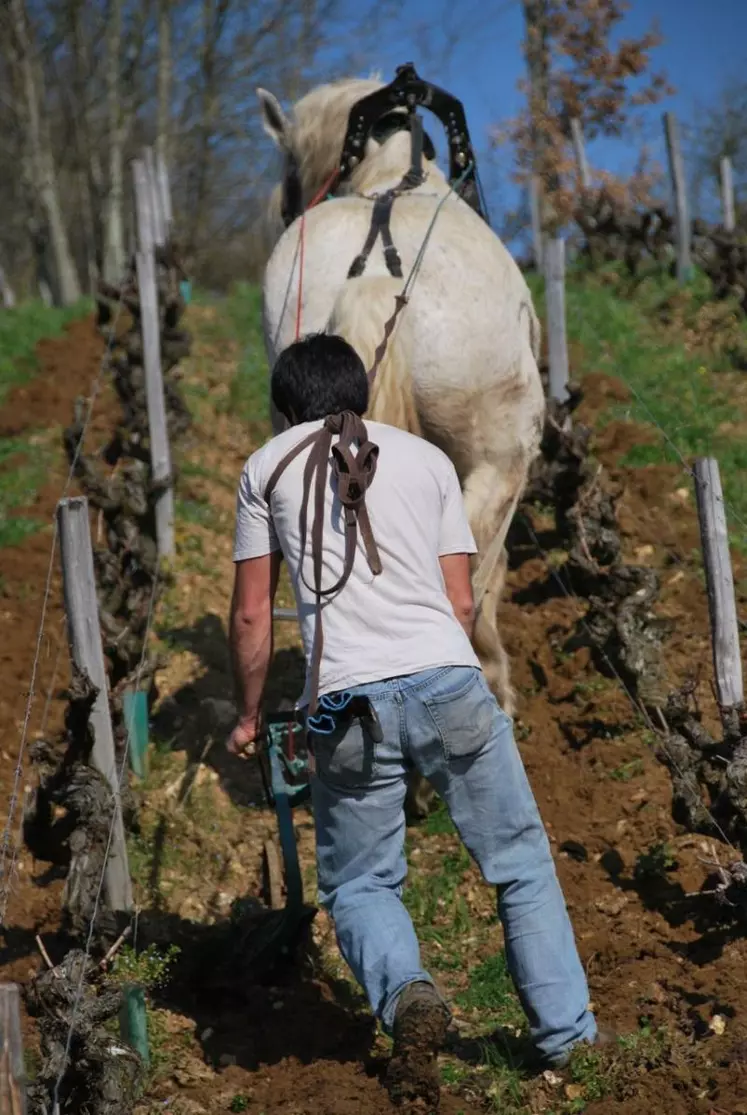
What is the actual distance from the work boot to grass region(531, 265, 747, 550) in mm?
4640

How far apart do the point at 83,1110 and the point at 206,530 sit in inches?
217

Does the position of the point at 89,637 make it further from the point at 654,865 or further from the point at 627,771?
the point at 627,771

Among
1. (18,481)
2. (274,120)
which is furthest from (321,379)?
(18,481)

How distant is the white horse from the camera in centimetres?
454

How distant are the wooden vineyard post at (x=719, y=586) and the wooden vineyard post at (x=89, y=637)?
6.45 feet

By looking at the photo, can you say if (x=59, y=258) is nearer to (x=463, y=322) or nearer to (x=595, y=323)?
(x=595, y=323)

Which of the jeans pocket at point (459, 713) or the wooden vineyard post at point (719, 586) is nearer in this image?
the jeans pocket at point (459, 713)

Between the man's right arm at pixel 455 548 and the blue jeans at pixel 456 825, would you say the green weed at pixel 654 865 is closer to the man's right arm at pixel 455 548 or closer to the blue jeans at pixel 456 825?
the blue jeans at pixel 456 825

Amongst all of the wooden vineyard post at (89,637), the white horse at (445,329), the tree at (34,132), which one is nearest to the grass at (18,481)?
the white horse at (445,329)

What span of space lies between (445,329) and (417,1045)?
2.48 metres

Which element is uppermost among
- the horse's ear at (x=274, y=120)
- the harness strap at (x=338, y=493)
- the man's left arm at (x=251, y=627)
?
the horse's ear at (x=274, y=120)

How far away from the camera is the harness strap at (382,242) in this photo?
4695mm

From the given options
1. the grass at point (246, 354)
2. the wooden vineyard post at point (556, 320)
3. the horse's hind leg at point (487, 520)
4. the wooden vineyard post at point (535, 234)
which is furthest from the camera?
the wooden vineyard post at point (535, 234)

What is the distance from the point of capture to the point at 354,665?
336 cm
